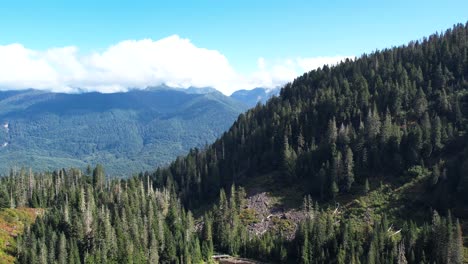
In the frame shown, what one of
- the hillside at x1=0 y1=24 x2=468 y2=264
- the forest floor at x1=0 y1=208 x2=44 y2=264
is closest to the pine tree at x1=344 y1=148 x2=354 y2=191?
the hillside at x1=0 y1=24 x2=468 y2=264

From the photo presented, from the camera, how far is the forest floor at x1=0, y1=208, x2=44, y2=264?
5001 inches

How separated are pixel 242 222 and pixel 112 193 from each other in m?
51.9

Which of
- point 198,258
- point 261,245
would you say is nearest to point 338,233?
point 261,245

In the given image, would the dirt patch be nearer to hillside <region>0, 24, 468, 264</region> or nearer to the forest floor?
hillside <region>0, 24, 468, 264</region>

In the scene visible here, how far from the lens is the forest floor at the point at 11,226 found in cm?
12703

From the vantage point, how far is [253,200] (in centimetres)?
19625

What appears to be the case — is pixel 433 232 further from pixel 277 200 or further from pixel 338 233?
pixel 277 200

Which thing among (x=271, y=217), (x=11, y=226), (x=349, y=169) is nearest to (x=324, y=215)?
(x=271, y=217)

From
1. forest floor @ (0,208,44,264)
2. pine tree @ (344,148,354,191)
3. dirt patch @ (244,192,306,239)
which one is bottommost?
dirt patch @ (244,192,306,239)

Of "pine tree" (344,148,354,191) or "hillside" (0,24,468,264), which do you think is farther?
"pine tree" (344,148,354,191)

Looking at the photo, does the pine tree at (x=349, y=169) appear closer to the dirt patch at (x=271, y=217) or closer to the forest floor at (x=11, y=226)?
the dirt patch at (x=271, y=217)

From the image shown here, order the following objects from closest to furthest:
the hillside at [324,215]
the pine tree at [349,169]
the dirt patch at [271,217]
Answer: the hillside at [324,215]
the dirt patch at [271,217]
the pine tree at [349,169]

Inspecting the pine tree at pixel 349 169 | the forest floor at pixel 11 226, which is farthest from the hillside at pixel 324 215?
the forest floor at pixel 11 226

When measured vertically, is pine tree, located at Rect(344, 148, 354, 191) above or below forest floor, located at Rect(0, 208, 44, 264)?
above
